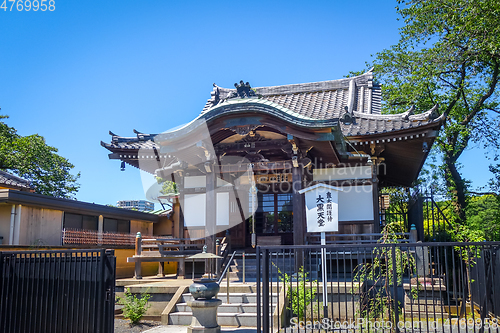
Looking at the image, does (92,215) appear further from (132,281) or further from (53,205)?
(132,281)

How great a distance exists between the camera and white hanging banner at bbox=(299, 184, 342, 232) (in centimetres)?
923

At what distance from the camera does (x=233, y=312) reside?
9.38 metres

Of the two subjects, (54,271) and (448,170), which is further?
(448,170)

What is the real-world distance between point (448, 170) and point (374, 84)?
8075 mm

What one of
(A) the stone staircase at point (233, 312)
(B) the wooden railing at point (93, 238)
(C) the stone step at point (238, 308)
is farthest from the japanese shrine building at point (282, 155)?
(B) the wooden railing at point (93, 238)

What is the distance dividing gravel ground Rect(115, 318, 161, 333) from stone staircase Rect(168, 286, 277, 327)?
0.56 metres

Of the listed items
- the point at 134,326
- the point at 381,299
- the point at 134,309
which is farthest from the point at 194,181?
the point at 381,299

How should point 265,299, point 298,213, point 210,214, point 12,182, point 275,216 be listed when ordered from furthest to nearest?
point 12,182 → point 275,216 → point 210,214 → point 298,213 → point 265,299

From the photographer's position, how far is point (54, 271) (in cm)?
743

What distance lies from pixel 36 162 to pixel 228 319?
21.1 metres

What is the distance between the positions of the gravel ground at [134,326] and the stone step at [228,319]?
58 cm

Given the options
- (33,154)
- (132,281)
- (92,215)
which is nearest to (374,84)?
(132,281)

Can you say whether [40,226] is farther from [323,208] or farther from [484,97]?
[484,97]

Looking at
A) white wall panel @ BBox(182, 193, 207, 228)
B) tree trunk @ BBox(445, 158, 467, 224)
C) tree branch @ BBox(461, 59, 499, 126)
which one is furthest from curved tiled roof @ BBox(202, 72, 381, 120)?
tree trunk @ BBox(445, 158, 467, 224)
